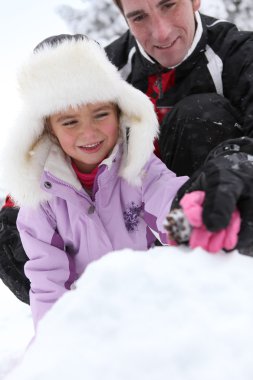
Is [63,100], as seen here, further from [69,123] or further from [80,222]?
[80,222]

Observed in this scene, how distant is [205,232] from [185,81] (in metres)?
1.74

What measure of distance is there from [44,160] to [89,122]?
37 cm

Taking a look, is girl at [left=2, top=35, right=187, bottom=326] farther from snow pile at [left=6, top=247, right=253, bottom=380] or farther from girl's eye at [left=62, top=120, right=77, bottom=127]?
snow pile at [left=6, top=247, right=253, bottom=380]

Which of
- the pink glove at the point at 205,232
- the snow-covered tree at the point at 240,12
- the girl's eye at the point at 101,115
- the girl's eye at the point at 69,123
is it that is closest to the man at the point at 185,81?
the girl's eye at the point at 101,115

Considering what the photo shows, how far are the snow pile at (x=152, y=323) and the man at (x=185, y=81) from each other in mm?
1242

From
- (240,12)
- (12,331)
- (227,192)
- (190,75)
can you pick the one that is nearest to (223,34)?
(190,75)

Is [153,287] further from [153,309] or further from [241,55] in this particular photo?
[241,55]

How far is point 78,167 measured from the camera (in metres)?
2.58

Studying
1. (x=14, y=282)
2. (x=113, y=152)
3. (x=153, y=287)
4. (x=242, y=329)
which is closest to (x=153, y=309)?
(x=153, y=287)

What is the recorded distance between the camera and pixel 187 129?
268cm

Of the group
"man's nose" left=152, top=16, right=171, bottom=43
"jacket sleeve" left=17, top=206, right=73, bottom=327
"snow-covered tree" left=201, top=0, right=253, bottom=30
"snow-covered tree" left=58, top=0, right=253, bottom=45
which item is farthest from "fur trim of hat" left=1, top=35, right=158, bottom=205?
"snow-covered tree" left=201, top=0, right=253, bottom=30

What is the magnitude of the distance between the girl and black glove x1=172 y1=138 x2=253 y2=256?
0.63 m

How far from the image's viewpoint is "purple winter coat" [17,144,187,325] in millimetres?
2438

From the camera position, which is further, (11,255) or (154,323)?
(11,255)
